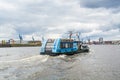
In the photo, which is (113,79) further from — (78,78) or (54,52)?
(54,52)

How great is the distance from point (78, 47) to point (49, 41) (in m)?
12.5

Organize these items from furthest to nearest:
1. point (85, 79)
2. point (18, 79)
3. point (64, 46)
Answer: point (64, 46)
point (85, 79)
point (18, 79)

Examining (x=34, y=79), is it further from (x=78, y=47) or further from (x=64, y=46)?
(x=78, y=47)

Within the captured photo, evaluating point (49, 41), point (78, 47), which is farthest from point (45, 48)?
point (78, 47)

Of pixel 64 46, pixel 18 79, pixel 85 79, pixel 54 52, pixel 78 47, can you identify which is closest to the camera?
pixel 18 79

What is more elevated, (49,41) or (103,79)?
(49,41)

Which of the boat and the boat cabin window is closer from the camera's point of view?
the boat

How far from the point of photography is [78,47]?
59.5 metres

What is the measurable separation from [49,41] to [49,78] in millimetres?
26297

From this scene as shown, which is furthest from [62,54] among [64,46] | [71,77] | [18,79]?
[18,79]

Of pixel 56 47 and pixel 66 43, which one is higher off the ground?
pixel 66 43

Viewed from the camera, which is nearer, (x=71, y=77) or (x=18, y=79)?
(x=18, y=79)

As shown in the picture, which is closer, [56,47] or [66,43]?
[56,47]

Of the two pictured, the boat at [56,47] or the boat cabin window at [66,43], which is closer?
the boat at [56,47]
